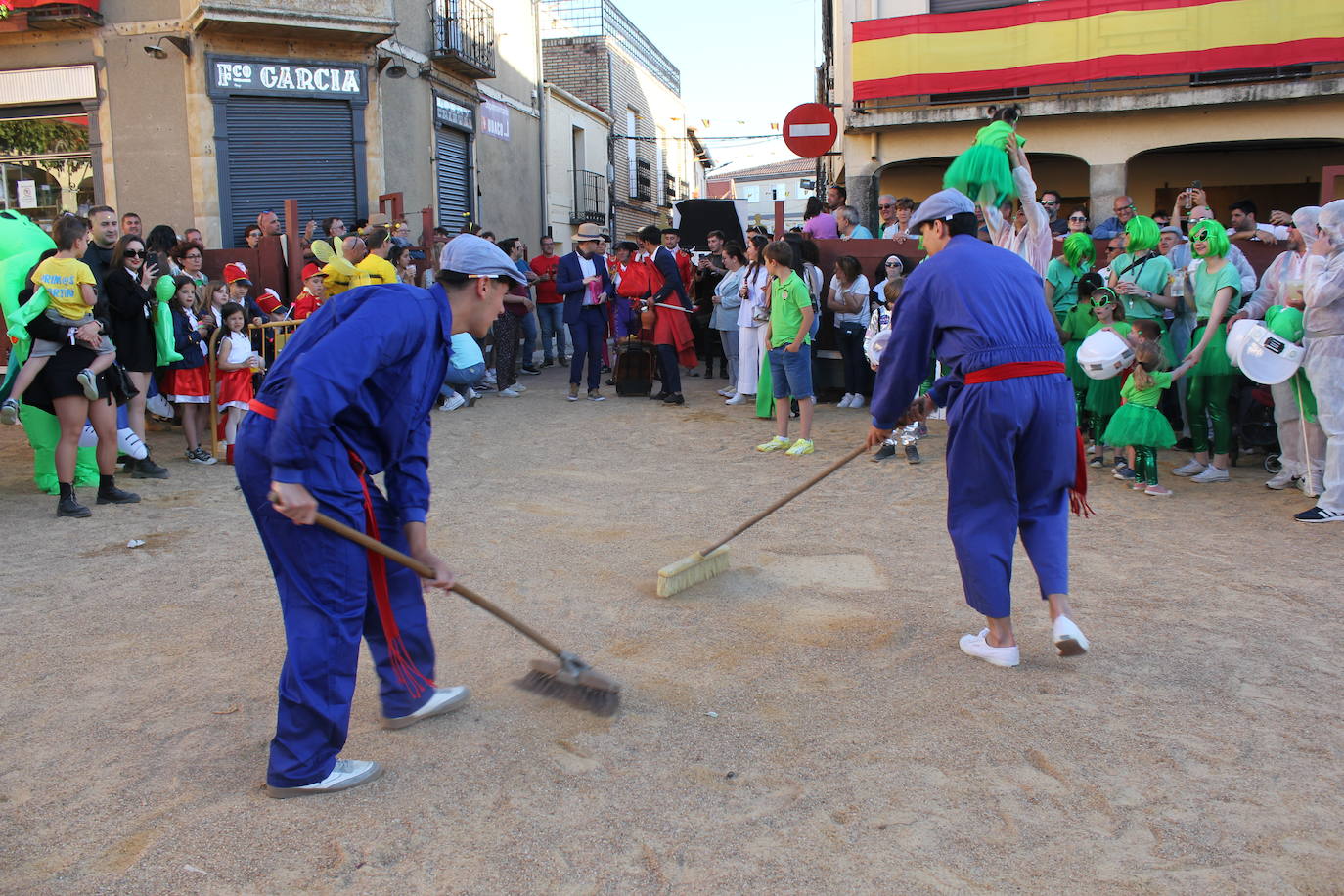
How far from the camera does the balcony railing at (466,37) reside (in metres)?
16.8

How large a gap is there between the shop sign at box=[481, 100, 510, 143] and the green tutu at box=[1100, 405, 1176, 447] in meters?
14.9

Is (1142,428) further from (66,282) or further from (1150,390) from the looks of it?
(66,282)

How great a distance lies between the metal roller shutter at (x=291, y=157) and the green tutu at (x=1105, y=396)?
1131 cm

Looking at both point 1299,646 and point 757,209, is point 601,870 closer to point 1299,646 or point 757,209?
point 1299,646

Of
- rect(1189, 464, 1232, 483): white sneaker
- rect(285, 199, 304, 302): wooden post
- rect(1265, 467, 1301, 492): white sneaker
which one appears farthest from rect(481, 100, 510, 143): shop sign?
rect(1265, 467, 1301, 492): white sneaker

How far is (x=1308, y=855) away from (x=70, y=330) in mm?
6773

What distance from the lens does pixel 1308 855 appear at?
270 cm

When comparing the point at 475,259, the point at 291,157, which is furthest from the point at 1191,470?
the point at 291,157

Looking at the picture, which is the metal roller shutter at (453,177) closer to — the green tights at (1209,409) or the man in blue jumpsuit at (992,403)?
the green tights at (1209,409)

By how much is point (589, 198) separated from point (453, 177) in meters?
8.88

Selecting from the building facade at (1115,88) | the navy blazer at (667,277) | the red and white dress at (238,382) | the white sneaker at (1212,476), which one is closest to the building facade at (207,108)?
the navy blazer at (667,277)

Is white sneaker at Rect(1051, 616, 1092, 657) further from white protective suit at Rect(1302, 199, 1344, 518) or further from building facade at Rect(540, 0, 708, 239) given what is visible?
building facade at Rect(540, 0, 708, 239)

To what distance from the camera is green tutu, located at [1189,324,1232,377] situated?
704 centimetres

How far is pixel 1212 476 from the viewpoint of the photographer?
7.29 m
